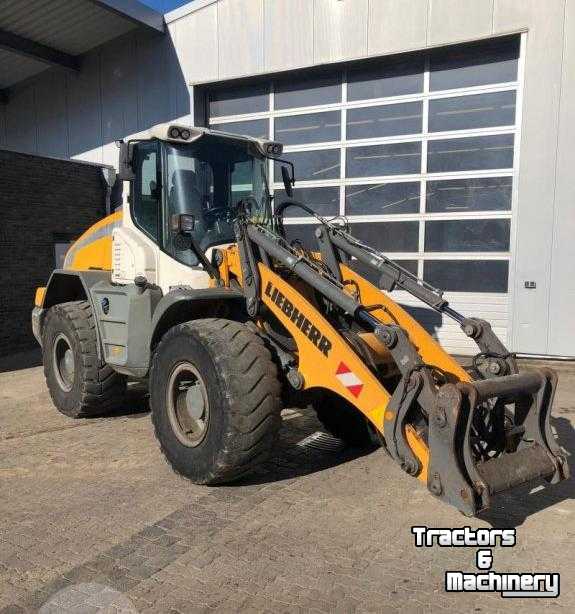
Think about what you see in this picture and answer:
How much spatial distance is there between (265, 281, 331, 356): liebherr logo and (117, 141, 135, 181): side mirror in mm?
1798

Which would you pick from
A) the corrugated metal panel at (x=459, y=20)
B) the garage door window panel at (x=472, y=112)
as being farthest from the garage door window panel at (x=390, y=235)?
the corrugated metal panel at (x=459, y=20)

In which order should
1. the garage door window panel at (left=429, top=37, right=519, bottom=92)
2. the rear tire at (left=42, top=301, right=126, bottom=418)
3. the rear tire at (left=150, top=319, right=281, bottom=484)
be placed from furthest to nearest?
the garage door window panel at (left=429, top=37, right=519, bottom=92), the rear tire at (left=42, top=301, right=126, bottom=418), the rear tire at (left=150, top=319, right=281, bottom=484)

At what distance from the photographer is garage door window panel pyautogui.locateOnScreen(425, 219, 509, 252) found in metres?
9.60

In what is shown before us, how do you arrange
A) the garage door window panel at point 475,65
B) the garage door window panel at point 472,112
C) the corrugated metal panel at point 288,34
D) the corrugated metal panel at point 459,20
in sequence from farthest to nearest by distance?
the corrugated metal panel at point 288,34
the garage door window panel at point 472,112
the garage door window panel at point 475,65
the corrugated metal panel at point 459,20

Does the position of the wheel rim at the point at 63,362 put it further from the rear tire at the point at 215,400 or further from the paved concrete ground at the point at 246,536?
the rear tire at the point at 215,400

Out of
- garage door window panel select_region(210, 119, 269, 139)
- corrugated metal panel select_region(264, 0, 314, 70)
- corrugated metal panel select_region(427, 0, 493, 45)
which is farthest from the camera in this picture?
garage door window panel select_region(210, 119, 269, 139)

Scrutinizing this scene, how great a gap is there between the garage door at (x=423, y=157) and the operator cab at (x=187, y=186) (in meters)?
5.24

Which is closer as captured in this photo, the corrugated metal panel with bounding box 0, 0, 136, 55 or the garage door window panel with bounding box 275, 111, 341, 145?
the garage door window panel with bounding box 275, 111, 341, 145

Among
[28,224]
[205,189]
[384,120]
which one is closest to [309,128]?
[384,120]

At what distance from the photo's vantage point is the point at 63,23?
1166cm

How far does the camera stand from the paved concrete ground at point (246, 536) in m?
3.06

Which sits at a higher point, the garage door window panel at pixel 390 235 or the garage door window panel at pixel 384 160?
the garage door window panel at pixel 384 160

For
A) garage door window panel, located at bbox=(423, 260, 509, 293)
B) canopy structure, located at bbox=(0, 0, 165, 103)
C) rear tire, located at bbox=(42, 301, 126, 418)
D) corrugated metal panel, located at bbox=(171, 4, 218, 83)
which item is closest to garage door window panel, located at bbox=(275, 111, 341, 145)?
corrugated metal panel, located at bbox=(171, 4, 218, 83)

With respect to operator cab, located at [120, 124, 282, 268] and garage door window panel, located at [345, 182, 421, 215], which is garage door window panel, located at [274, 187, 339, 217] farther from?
operator cab, located at [120, 124, 282, 268]
